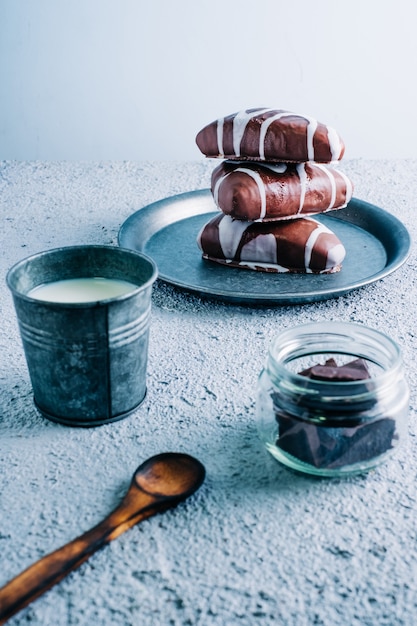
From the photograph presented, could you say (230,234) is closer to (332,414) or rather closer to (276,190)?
(276,190)

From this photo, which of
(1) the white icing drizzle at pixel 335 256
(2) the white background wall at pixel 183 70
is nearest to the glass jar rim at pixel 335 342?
(1) the white icing drizzle at pixel 335 256

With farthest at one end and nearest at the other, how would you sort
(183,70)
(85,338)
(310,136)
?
(183,70) < (310,136) < (85,338)

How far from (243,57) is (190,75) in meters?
0.15

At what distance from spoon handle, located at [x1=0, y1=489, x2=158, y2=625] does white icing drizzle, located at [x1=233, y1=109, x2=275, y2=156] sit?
568 mm

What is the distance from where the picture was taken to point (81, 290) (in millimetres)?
719

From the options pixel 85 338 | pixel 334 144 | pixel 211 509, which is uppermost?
pixel 334 144

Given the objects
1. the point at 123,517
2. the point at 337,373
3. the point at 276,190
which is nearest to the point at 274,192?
the point at 276,190

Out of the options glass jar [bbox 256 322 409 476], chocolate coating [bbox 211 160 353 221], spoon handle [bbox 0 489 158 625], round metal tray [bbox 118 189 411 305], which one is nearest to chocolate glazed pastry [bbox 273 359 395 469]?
glass jar [bbox 256 322 409 476]

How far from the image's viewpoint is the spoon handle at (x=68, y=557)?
494 millimetres

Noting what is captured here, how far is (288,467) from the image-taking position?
641 mm

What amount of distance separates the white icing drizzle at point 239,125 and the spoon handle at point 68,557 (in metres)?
0.57

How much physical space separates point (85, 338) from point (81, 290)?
3.7 inches

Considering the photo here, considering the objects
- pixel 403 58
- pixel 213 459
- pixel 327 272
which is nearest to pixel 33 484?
pixel 213 459

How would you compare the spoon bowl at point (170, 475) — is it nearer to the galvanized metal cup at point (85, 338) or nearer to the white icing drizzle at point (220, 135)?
the galvanized metal cup at point (85, 338)
